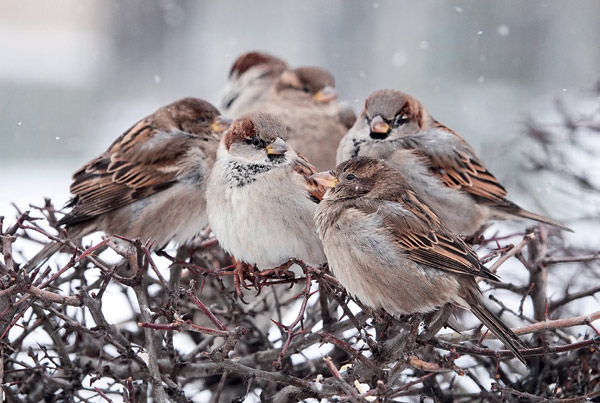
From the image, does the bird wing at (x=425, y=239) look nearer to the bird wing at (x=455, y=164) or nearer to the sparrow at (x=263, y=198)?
the sparrow at (x=263, y=198)

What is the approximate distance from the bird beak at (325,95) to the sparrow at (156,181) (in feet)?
4.26

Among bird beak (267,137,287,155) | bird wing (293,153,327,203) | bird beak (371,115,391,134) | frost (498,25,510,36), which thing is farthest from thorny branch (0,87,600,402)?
frost (498,25,510,36)

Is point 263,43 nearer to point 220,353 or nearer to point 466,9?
point 466,9

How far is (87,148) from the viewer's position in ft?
23.4

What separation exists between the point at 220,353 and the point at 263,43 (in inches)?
302

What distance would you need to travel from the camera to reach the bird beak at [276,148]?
2.64 metres

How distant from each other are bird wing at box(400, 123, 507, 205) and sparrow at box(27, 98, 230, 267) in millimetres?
847

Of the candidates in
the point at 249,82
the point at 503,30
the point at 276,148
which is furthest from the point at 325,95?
the point at 503,30

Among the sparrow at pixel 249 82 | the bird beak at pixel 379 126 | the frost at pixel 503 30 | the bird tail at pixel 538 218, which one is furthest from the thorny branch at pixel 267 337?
the frost at pixel 503 30

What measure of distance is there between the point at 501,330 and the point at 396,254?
1.29 ft

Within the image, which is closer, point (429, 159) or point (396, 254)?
point (396, 254)

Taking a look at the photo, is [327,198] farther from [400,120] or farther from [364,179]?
[400,120]

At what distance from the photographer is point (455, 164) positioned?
120 inches

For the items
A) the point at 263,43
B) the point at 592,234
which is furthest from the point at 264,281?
the point at 263,43
